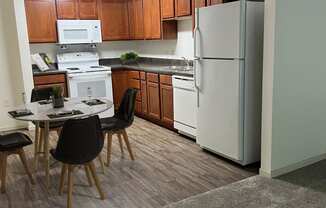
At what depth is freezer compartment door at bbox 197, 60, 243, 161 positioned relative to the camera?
10.5 ft

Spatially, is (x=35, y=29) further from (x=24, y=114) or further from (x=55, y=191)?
(x=55, y=191)

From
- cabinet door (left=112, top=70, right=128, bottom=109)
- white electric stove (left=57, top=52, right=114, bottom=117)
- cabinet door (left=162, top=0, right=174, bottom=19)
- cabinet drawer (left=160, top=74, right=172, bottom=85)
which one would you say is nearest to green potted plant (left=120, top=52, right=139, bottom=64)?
cabinet door (left=112, top=70, right=128, bottom=109)

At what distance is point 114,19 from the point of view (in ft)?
19.6

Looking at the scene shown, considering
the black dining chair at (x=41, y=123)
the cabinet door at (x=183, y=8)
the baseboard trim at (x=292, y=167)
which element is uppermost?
the cabinet door at (x=183, y=8)

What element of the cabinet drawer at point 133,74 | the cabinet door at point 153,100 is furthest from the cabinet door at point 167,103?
the cabinet drawer at point 133,74

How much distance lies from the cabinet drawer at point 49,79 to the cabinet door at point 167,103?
1.75m

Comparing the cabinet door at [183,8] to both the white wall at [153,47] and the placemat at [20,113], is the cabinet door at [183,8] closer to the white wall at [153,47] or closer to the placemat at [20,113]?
the white wall at [153,47]

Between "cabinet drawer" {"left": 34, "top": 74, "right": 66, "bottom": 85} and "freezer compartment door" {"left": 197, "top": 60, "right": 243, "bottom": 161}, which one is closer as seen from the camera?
"freezer compartment door" {"left": 197, "top": 60, "right": 243, "bottom": 161}

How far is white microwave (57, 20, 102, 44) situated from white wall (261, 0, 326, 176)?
367 centimetres

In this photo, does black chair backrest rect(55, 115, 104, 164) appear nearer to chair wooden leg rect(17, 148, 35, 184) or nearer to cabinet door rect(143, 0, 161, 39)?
chair wooden leg rect(17, 148, 35, 184)

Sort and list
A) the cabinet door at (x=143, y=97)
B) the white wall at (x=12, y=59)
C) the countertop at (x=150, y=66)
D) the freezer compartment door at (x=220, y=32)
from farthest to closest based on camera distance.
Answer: the cabinet door at (x=143, y=97) → the white wall at (x=12, y=59) → the countertop at (x=150, y=66) → the freezer compartment door at (x=220, y=32)

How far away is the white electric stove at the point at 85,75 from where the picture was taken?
5.19 meters

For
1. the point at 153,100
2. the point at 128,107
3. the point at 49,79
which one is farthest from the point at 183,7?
the point at 49,79

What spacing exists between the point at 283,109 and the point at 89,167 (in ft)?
6.49
